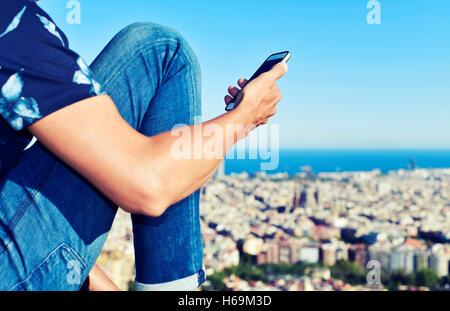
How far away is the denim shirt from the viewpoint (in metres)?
0.39

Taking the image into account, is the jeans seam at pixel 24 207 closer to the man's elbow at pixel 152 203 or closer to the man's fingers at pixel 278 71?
the man's elbow at pixel 152 203

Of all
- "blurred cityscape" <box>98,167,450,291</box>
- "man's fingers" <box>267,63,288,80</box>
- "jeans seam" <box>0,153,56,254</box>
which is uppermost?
"man's fingers" <box>267,63,288,80</box>

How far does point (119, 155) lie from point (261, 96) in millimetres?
228

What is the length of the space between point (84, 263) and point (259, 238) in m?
9.67

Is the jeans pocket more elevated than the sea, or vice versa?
the jeans pocket

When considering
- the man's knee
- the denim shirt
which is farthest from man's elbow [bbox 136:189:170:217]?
the man's knee

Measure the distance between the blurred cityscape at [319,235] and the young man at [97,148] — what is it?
155 inches

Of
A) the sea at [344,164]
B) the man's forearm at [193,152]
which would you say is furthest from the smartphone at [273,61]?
the sea at [344,164]

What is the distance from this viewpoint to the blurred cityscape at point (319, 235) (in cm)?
762

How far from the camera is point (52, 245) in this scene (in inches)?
19.0

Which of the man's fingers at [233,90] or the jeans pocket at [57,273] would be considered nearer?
the jeans pocket at [57,273]

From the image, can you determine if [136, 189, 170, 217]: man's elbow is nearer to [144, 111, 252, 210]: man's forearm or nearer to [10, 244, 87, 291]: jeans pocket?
[144, 111, 252, 210]: man's forearm

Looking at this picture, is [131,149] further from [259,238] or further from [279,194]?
[279,194]
